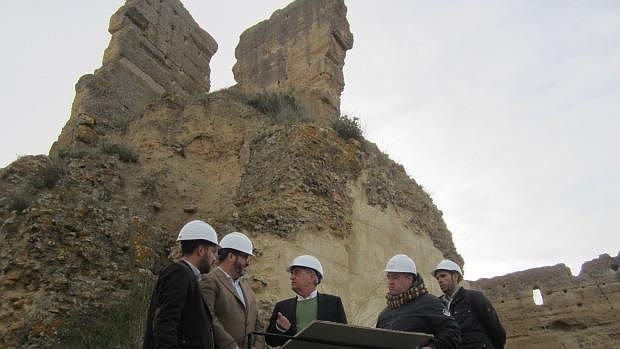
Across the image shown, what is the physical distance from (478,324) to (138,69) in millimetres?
11844

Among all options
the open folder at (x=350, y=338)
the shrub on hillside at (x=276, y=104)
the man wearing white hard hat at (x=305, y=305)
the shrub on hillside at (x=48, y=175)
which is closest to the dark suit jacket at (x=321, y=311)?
the man wearing white hard hat at (x=305, y=305)

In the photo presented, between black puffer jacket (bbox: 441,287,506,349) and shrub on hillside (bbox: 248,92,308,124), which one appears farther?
shrub on hillside (bbox: 248,92,308,124)

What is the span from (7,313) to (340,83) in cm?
919

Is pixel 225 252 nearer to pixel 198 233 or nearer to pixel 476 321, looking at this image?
pixel 198 233

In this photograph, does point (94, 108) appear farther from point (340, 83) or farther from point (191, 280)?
point (191, 280)

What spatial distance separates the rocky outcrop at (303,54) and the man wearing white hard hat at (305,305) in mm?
8394

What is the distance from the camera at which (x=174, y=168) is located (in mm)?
11156

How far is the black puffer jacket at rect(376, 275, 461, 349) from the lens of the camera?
14.2 feet

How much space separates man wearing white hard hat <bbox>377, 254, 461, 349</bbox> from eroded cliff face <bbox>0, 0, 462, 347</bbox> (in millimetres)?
3024

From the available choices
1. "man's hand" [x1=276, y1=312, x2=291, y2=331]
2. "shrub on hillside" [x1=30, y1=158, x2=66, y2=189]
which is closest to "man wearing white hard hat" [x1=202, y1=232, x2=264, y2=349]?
"man's hand" [x1=276, y1=312, x2=291, y2=331]

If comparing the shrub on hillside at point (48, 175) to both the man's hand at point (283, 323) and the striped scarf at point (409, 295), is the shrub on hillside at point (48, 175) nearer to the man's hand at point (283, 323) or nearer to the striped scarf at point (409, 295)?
the man's hand at point (283, 323)

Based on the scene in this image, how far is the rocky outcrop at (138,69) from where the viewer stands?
13008mm

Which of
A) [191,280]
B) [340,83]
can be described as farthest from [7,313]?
[340,83]

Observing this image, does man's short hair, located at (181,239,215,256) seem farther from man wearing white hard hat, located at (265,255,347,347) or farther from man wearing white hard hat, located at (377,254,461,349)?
man wearing white hard hat, located at (377,254,461,349)
